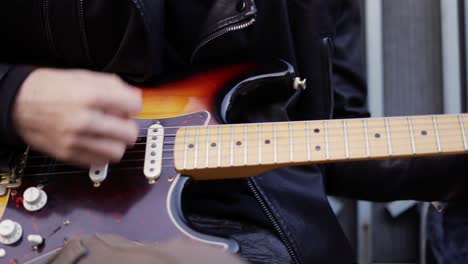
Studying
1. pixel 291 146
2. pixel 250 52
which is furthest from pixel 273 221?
pixel 250 52

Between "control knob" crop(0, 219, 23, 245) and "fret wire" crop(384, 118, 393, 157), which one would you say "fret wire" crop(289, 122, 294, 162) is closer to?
"fret wire" crop(384, 118, 393, 157)

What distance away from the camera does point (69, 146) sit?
559 millimetres

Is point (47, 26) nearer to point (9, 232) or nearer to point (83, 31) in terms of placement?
point (83, 31)

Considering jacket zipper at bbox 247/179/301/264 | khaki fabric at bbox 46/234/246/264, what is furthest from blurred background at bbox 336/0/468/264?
khaki fabric at bbox 46/234/246/264

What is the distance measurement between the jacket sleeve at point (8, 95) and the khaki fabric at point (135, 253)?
0.64 feet

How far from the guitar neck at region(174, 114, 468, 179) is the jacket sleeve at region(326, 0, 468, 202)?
0.39 ft

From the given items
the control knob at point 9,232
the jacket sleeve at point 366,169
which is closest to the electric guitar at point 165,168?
the control knob at point 9,232

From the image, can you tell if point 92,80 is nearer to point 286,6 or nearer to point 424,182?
point 286,6

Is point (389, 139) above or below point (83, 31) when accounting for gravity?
below

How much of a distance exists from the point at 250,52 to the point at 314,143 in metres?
0.19

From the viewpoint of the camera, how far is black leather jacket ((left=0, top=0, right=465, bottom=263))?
0.68m

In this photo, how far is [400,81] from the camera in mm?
1245

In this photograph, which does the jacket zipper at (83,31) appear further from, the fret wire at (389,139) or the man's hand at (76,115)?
the fret wire at (389,139)

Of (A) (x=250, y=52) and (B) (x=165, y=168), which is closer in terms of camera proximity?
(B) (x=165, y=168)
